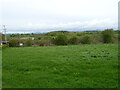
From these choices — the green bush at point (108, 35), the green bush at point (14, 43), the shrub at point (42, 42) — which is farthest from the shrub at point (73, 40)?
the green bush at point (14, 43)

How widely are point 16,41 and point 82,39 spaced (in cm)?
822

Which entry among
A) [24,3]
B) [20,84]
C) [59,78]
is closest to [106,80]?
[59,78]

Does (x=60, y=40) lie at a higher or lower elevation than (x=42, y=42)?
higher

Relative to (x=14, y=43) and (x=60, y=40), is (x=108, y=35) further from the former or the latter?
(x=14, y=43)

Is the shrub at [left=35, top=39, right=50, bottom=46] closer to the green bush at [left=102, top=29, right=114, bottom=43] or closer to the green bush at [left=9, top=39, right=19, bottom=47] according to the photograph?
the green bush at [left=9, top=39, right=19, bottom=47]

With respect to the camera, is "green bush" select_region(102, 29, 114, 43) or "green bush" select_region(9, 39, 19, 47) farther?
"green bush" select_region(9, 39, 19, 47)

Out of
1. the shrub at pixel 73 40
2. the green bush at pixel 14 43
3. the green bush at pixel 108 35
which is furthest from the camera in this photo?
the shrub at pixel 73 40

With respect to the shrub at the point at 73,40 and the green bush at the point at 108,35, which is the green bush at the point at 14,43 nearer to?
the shrub at the point at 73,40

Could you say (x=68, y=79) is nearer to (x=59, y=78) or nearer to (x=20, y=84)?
(x=59, y=78)

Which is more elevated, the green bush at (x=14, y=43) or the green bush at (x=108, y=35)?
the green bush at (x=108, y=35)

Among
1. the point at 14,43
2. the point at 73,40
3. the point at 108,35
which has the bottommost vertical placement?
the point at 14,43

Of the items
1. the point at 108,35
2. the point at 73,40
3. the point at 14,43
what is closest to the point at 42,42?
the point at 14,43

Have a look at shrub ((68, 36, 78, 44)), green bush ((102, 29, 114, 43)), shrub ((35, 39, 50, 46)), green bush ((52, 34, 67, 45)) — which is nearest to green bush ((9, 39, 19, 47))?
shrub ((35, 39, 50, 46))

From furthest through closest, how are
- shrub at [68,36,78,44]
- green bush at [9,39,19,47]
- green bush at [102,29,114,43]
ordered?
shrub at [68,36,78,44] → green bush at [9,39,19,47] → green bush at [102,29,114,43]
